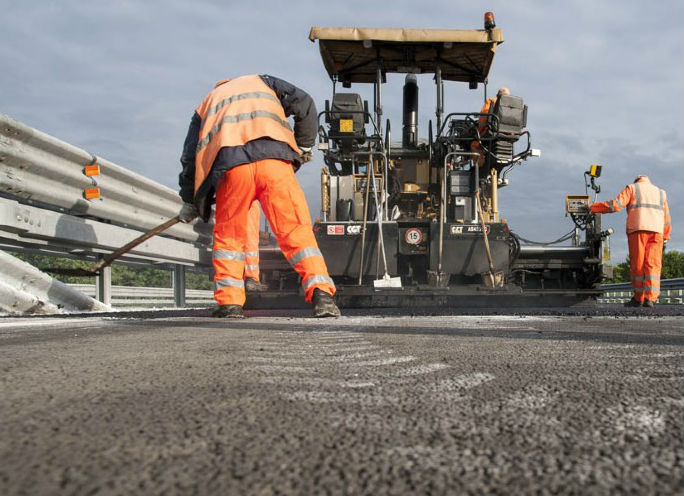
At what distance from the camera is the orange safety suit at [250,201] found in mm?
4512

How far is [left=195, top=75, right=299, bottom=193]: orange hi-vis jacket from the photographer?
4562 mm

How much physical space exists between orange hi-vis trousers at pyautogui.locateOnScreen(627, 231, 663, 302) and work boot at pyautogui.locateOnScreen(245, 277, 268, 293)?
485 centimetres

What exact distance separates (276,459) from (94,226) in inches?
207

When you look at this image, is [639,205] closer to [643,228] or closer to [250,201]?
[643,228]

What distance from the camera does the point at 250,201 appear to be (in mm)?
4555

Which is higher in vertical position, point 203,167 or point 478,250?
point 203,167

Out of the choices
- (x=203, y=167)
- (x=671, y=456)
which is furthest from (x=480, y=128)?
(x=671, y=456)

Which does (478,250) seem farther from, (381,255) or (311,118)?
(311,118)

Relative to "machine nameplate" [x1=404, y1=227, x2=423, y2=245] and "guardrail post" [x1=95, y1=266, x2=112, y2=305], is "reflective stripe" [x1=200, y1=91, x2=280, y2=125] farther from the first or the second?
"machine nameplate" [x1=404, y1=227, x2=423, y2=245]

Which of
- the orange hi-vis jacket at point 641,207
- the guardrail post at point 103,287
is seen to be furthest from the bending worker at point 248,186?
the orange hi-vis jacket at point 641,207

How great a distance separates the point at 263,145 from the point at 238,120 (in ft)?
0.89

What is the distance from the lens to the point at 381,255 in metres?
6.85

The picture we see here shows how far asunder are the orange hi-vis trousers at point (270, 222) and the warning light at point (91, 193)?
1655mm

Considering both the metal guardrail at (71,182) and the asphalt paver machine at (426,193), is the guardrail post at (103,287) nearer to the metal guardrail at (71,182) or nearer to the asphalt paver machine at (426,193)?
the metal guardrail at (71,182)
